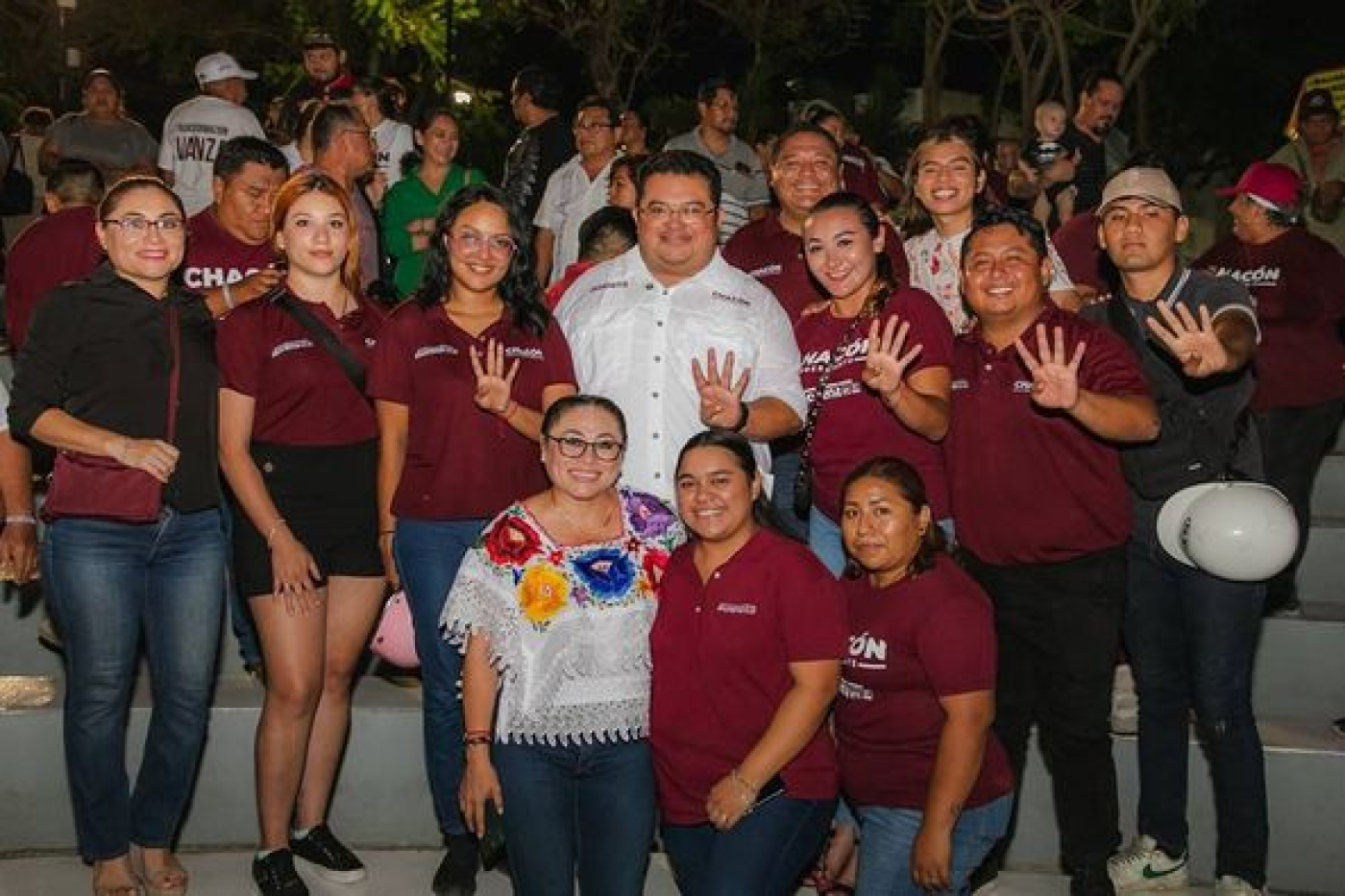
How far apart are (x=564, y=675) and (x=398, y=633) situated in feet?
3.14

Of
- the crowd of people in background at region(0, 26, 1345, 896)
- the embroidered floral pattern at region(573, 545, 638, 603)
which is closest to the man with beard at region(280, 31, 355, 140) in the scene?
the crowd of people in background at region(0, 26, 1345, 896)

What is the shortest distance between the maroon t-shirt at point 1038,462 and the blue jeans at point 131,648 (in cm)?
220

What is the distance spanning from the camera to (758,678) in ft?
12.8

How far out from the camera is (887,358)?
14.2 feet

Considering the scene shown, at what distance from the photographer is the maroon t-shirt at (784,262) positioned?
543 centimetres

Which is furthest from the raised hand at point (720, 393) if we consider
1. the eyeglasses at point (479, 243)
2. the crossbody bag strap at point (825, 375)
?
the eyeglasses at point (479, 243)

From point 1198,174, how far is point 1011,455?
23611 millimetres

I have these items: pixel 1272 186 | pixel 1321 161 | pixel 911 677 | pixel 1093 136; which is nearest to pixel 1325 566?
pixel 1272 186

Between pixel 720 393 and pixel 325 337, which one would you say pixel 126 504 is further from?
pixel 720 393

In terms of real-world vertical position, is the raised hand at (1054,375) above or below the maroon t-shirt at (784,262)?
below

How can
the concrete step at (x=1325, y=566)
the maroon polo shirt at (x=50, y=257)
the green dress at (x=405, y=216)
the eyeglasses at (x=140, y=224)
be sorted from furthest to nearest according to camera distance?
the green dress at (x=405, y=216), the concrete step at (x=1325, y=566), the maroon polo shirt at (x=50, y=257), the eyeglasses at (x=140, y=224)

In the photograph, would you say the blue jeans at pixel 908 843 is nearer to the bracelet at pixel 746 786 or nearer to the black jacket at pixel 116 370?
the bracelet at pixel 746 786

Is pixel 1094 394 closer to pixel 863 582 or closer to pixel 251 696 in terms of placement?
pixel 863 582

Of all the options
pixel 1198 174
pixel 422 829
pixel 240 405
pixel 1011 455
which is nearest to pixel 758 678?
pixel 1011 455
